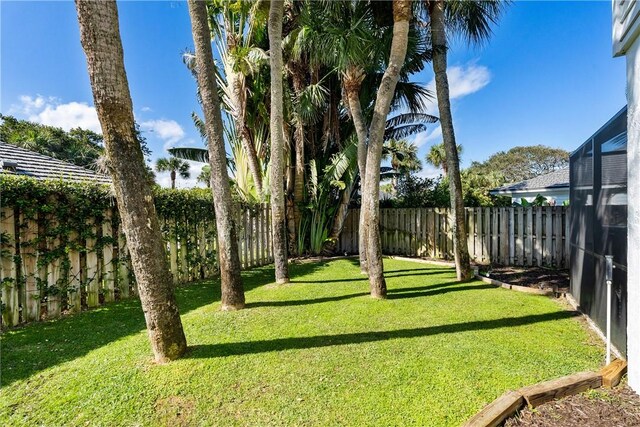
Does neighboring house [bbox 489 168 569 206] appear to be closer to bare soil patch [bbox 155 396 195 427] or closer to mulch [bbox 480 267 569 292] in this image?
mulch [bbox 480 267 569 292]

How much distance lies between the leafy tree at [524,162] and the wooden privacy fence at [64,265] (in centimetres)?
4318

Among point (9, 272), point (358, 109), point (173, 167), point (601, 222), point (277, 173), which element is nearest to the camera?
point (601, 222)

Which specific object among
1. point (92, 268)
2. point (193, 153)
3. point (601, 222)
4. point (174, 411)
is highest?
point (193, 153)

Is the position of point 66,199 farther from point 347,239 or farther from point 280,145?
point 347,239

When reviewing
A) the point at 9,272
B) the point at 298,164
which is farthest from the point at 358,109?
the point at 9,272

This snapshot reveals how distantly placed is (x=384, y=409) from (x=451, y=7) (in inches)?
355

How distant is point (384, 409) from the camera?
7.84ft

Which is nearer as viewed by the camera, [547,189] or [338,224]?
[338,224]

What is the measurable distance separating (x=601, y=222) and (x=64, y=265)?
303 inches

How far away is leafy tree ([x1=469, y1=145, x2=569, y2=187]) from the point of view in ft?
136

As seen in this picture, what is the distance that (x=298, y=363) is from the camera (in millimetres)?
3146

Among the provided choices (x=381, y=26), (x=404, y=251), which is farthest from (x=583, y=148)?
(x=404, y=251)

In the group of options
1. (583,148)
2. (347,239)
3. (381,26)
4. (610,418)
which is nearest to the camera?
(610,418)

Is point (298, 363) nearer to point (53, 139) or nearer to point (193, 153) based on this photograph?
point (193, 153)
